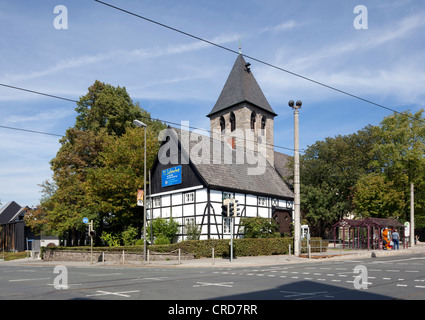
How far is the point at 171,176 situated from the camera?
3325 cm

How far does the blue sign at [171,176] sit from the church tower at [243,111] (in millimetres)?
15554

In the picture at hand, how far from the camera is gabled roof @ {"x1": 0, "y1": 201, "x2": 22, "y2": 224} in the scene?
74.0 metres

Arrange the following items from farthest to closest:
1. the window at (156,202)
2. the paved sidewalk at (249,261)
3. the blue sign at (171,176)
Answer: the window at (156,202) → the blue sign at (171,176) → the paved sidewalk at (249,261)

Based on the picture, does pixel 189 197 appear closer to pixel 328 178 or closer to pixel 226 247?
pixel 226 247

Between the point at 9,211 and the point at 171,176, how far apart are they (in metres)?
58.2

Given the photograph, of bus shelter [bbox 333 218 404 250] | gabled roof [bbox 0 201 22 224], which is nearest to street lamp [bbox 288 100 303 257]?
bus shelter [bbox 333 218 404 250]

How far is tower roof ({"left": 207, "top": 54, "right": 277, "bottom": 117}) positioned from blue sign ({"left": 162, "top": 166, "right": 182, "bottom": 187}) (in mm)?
18999

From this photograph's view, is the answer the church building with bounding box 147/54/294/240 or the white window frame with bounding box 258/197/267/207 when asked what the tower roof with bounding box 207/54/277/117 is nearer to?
the church building with bounding box 147/54/294/240

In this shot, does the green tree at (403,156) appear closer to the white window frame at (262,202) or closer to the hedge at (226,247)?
the white window frame at (262,202)

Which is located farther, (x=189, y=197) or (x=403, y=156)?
(x=403, y=156)

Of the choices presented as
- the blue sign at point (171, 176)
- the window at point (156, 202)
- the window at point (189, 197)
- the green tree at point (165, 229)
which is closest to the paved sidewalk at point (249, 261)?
the green tree at point (165, 229)

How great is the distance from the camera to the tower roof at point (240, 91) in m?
50.0

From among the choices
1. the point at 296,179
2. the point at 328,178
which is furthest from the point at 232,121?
the point at 296,179

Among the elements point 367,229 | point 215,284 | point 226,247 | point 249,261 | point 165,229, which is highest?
point 215,284
